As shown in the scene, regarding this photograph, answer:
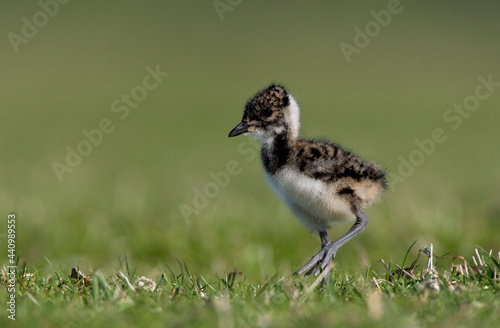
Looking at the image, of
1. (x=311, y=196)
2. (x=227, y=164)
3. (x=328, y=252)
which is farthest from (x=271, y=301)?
(x=227, y=164)

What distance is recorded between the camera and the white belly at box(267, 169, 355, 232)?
5176 mm

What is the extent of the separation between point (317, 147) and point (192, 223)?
3576 millimetres

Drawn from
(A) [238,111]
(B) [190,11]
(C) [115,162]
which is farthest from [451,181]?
(B) [190,11]

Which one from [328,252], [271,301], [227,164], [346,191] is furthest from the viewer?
[227,164]

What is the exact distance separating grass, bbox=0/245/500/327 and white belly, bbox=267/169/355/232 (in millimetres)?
610

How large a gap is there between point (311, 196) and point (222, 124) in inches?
788

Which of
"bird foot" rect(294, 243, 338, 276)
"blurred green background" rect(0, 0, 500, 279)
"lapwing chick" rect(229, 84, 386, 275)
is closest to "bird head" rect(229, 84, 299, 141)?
"lapwing chick" rect(229, 84, 386, 275)

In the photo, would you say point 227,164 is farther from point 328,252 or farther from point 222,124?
point 328,252

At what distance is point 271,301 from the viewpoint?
12.8ft

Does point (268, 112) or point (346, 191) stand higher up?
point (268, 112)

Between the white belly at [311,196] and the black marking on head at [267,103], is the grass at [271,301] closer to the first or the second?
the white belly at [311,196]

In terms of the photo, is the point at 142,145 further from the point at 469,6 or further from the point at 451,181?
the point at 469,6

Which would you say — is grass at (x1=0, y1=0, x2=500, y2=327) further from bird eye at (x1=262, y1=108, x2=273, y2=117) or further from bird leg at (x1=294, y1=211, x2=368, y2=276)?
bird eye at (x1=262, y1=108, x2=273, y2=117)

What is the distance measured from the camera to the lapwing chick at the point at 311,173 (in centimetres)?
519
